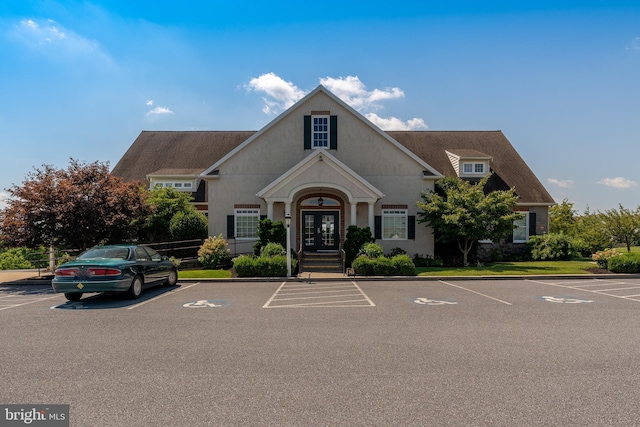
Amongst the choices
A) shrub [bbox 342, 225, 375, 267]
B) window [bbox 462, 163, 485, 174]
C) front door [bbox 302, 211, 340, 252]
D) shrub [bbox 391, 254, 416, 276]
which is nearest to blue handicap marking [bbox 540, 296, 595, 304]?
shrub [bbox 391, 254, 416, 276]

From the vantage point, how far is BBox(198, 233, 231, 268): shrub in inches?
699

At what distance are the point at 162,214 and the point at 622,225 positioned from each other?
2732 centimetres

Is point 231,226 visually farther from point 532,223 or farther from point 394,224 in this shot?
point 532,223

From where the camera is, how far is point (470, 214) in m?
18.2

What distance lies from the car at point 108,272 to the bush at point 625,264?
1932cm

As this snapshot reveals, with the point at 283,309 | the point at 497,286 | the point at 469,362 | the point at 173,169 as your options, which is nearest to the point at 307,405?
the point at 469,362

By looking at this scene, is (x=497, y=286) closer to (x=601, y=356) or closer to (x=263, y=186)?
(x=601, y=356)

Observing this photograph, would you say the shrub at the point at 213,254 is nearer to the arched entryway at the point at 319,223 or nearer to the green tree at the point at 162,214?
the green tree at the point at 162,214

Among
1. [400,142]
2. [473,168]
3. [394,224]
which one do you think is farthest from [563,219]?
[394,224]

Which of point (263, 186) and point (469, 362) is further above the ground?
point (263, 186)

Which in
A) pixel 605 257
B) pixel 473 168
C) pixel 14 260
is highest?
pixel 473 168

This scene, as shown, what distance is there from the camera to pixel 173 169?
25109 mm

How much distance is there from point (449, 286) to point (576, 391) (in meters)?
9.37

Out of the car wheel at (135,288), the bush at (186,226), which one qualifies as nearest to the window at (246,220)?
the bush at (186,226)
